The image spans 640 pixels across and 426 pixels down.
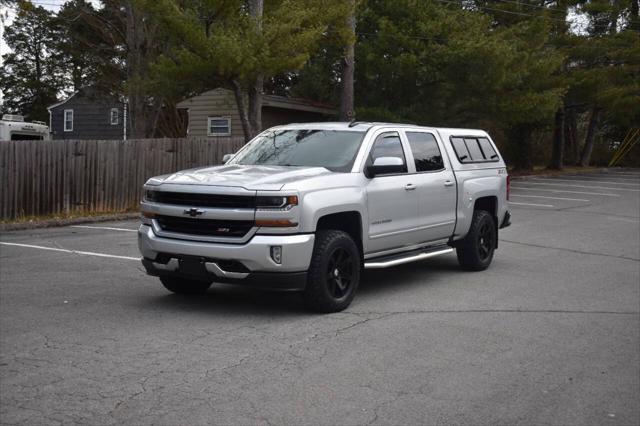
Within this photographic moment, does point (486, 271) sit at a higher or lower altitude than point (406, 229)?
lower

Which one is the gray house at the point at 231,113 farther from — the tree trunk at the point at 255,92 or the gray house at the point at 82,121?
the gray house at the point at 82,121

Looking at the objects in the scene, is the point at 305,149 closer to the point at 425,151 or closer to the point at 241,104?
the point at 425,151

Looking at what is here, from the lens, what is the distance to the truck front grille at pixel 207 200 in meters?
7.18

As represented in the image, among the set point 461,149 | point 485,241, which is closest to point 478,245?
point 485,241

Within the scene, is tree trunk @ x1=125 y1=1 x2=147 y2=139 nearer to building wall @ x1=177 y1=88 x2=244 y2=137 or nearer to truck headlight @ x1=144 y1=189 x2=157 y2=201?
building wall @ x1=177 y1=88 x2=244 y2=137

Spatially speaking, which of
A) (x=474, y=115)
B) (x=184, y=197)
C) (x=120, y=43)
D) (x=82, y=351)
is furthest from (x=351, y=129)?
(x=120, y=43)

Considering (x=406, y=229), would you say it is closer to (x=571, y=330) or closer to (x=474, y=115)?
(x=571, y=330)

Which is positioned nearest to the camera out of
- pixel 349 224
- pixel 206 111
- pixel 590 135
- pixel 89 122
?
pixel 349 224

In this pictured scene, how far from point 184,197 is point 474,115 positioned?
2202 cm

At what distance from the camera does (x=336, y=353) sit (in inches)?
247

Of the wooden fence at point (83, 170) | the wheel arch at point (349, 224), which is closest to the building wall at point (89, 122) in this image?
the wooden fence at point (83, 170)

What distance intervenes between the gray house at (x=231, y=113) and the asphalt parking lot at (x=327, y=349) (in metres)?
18.9

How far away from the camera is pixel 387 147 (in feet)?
29.2

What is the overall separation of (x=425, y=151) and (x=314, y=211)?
8.88ft
